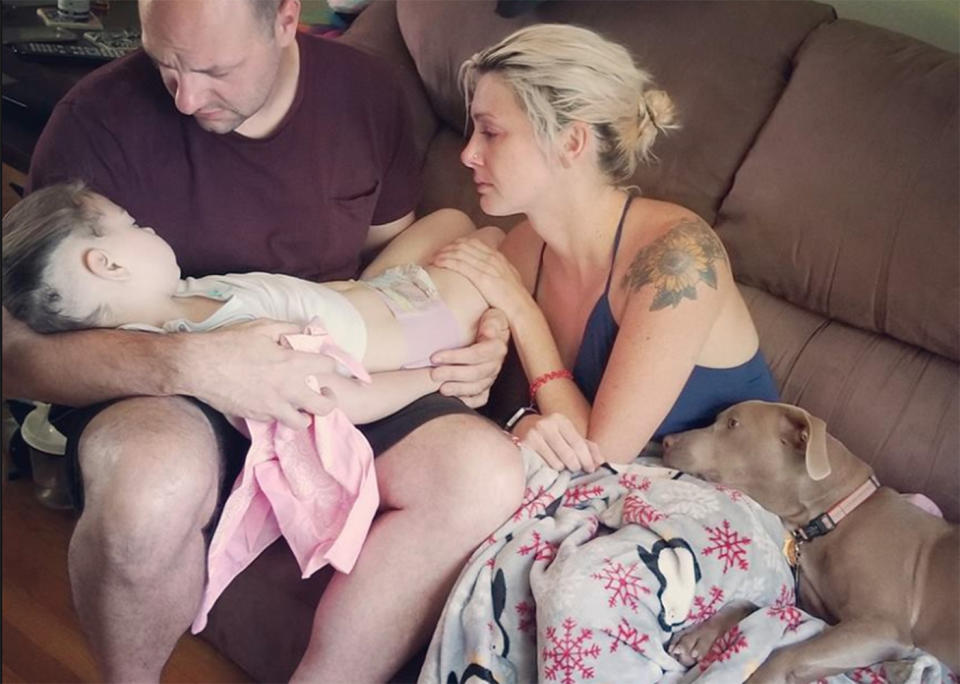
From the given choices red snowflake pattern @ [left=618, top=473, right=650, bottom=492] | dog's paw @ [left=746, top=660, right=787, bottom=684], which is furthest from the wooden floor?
dog's paw @ [left=746, top=660, right=787, bottom=684]

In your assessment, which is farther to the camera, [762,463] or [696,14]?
[696,14]

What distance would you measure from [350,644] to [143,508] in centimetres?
30

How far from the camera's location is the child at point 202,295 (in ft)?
4.14

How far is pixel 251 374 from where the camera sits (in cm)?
129

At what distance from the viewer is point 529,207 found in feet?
5.13

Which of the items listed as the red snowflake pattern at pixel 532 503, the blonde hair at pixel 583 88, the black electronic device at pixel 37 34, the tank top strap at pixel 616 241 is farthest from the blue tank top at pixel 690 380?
the black electronic device at pixel 37 34

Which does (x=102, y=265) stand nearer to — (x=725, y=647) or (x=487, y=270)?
(x=487, y=270)

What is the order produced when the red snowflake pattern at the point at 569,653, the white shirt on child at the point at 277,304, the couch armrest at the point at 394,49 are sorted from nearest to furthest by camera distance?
the red snowflake pattern at the point at 569,653 < the white shirt on child at the point at 277,304 < the couch armrest at the point at 394,49

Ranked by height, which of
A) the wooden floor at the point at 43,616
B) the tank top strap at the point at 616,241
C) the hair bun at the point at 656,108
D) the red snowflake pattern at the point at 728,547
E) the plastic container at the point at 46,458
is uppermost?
the hair bun at the point at 656,108

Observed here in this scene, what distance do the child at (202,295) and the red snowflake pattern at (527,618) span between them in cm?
33

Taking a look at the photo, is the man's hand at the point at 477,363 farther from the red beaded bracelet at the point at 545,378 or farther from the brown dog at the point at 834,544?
the brown dog at the point at 834,544

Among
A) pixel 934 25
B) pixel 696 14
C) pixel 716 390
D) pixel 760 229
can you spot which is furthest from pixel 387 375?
pixel 934 25

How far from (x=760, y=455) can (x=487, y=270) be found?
479 millimetres

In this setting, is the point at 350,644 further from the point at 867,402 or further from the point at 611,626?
the point at 867,402
